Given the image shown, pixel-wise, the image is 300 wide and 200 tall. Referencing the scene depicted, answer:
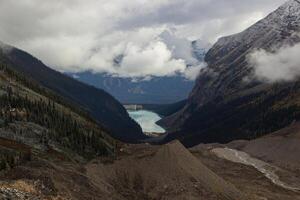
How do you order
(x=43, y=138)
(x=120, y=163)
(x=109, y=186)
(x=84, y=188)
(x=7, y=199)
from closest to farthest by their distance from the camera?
1. (x=7, y=199)
2. (x=84, y=188)
3. (x=109, y=186)
4. (x=120, y=163)
5. (x=43, y=138)

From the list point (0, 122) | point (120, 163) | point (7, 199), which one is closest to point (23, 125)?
point (0, 122)

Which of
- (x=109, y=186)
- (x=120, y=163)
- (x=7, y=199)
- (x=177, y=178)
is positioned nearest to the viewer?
(x=7, y=199)

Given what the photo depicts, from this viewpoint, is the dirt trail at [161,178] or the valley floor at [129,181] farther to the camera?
the dirt trail at [161,178]

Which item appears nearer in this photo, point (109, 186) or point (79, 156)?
point (109, 186)

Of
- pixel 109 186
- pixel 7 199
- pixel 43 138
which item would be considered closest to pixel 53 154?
pixel 43 138

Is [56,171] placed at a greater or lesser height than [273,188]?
greater

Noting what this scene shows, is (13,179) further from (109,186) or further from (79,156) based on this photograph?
(79,156)

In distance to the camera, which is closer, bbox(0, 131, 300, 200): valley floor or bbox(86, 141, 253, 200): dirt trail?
bbox(0, 131, 300, 200): valley floor

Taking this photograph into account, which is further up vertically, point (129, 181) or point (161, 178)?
point (161, 178)

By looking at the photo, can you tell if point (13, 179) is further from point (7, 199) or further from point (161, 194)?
point (161, 194)

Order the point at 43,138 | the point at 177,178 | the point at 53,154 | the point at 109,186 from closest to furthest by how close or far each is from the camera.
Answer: the point at 109,186
the point at 177,178
the point at 53,154
the point at 43,138
